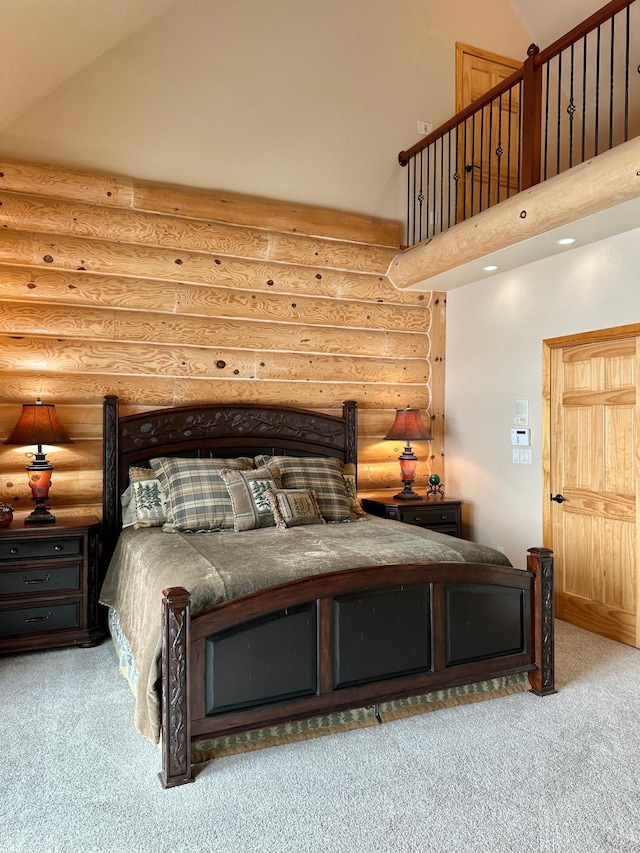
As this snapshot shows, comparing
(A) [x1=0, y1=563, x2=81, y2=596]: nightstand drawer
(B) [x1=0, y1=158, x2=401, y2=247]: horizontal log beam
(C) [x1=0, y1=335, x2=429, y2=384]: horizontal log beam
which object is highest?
(B) [x1=0, y1=158, x2=401, y2=247]: horizontal log beam

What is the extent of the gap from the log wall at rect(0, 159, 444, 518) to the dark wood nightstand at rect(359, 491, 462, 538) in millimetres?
321

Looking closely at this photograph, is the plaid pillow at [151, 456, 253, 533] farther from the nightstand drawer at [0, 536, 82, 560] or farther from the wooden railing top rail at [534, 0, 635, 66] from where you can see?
the wooden railing top rail at [534, 0, 635, 66]

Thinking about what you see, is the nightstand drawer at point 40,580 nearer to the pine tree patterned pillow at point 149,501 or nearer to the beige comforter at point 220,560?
the beige comforter at point 220,560

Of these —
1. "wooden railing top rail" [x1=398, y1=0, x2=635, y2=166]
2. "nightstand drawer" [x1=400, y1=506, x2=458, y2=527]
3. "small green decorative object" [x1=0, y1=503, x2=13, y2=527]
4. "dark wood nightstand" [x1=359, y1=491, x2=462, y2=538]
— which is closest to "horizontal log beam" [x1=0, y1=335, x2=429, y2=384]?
"small green decorative object" [x1=0, y1=503, x2=13, y2=527]

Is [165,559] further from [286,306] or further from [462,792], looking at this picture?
[286,306]

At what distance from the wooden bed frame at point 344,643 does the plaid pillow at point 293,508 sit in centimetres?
114

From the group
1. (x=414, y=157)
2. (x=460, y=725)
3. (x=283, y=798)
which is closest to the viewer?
(x=283, y=798)

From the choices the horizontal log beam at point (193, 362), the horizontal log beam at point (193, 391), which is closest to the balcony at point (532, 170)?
the horizontal log beam at point (193, 362)

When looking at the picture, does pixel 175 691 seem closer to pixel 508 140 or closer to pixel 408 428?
pixel 408 428

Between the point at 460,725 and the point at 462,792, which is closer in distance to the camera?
the point at 462,792

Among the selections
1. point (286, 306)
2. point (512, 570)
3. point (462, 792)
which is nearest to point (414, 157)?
point (286, 306)

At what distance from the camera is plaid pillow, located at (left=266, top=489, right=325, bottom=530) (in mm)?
3818

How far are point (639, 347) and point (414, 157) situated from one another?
2702 millimetres

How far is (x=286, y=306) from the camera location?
193 inches
